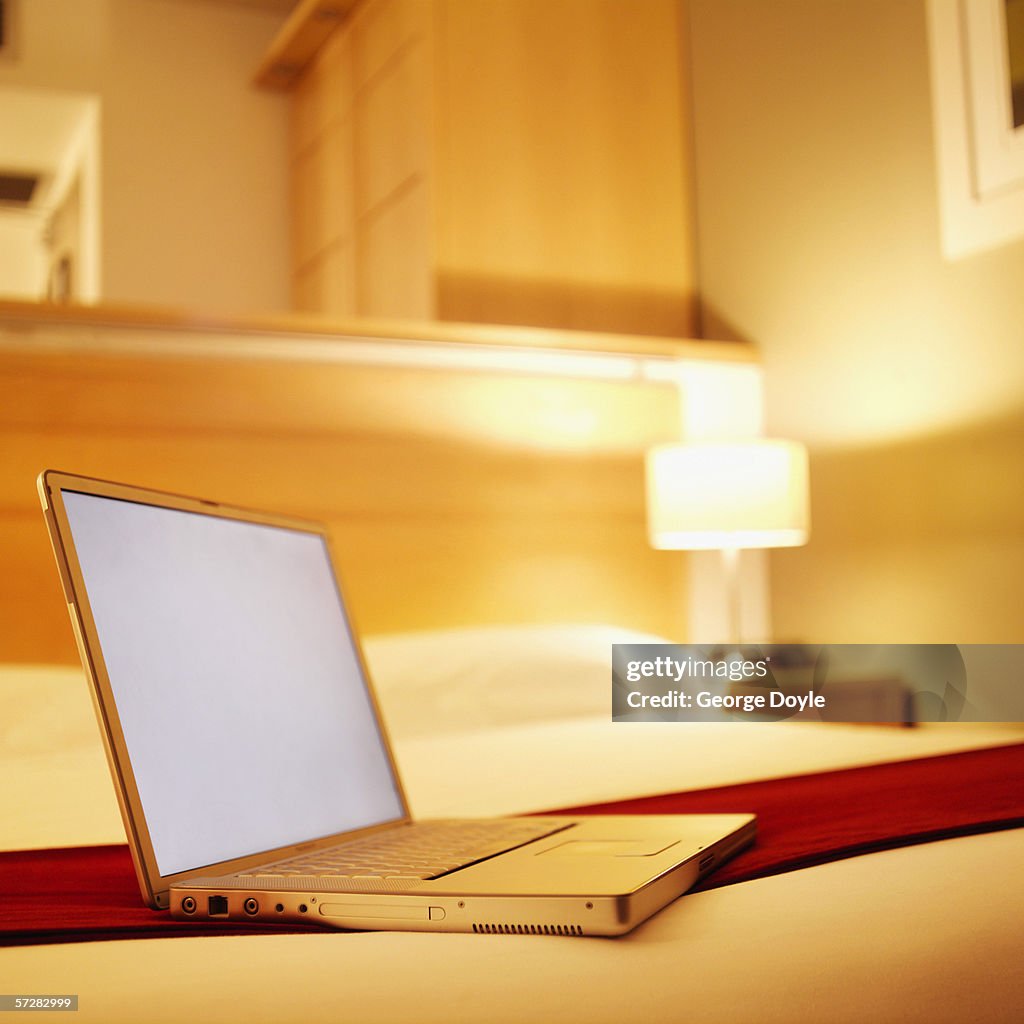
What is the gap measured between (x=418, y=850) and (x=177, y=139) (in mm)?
3202

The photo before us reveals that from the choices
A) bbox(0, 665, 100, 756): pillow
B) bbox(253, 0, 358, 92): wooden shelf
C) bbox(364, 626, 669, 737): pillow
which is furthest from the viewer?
bbox(253, 0, 358, 92): wooden shelf

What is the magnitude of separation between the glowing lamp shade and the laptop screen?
1260mm

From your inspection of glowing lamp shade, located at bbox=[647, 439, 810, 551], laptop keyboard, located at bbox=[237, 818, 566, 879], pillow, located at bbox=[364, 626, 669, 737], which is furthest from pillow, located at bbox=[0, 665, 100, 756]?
glowing lamp shade, located at bbox=[647, 439, 810, 551]

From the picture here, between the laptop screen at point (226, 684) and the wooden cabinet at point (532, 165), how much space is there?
71.5 inches

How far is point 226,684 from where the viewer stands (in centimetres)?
77

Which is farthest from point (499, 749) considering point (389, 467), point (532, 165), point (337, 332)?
point (532, 165)

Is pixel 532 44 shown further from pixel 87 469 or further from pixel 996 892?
pixel 996 892

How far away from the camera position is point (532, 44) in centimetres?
277

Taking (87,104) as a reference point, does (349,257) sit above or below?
below

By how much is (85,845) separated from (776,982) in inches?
24.5

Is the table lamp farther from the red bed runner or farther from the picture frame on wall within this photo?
the red bed runner

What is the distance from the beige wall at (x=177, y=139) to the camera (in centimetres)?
335

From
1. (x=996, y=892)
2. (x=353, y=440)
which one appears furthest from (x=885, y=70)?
(x=996, y=892)

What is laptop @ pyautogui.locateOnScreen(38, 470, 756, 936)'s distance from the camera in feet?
1.99
